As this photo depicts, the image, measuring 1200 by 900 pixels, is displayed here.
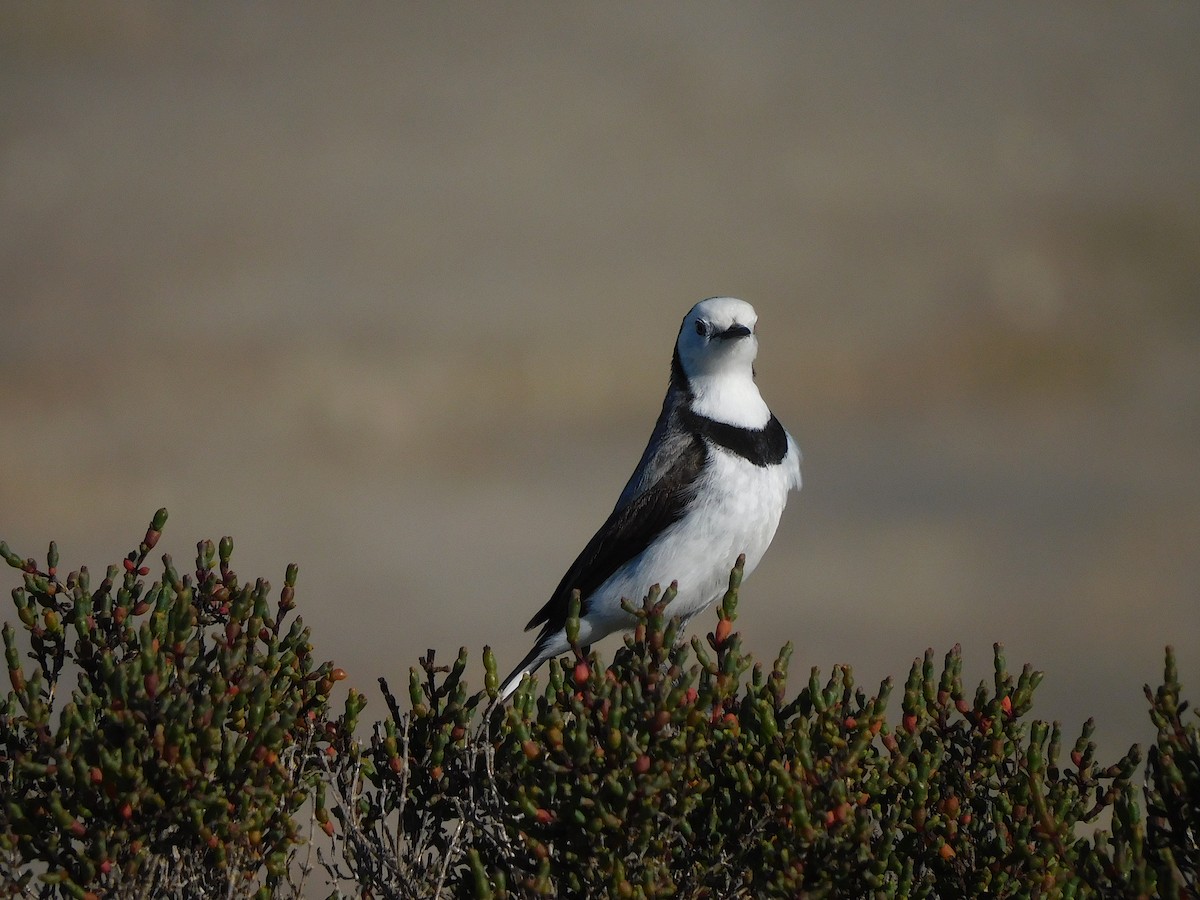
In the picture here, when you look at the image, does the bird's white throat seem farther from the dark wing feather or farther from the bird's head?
the dark wing feather

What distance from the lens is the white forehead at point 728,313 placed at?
6793mm

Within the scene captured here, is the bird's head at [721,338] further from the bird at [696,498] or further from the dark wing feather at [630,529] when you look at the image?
the dark wing feather at [630,529]

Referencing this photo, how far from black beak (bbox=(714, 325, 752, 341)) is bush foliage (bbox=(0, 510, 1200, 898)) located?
8.05 feet

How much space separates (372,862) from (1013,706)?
8.18 feet

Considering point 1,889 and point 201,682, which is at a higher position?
point 201,682

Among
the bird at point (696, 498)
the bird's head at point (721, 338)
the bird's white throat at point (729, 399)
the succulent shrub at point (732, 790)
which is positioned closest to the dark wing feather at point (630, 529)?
the bird at point (696, 498)

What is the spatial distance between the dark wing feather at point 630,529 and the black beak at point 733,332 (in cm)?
57

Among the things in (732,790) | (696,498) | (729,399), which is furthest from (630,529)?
(732,790)

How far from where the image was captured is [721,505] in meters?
6.44

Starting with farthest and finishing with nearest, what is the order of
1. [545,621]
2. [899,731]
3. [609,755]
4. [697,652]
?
[545,621]
[899,731]
[697,652]
[609,755]

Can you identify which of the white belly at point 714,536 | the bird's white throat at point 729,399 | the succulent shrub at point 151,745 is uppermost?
the bird's white throat at point 729,399

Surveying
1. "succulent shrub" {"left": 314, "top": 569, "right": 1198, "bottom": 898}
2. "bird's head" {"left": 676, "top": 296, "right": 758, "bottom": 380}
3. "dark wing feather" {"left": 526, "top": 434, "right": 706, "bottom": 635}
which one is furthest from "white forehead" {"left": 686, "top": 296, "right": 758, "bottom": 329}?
"succulent shrub" {"left": 314, "top": 569, "right": 1198, "bottom": 898}

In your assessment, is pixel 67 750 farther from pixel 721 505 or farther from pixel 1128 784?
pixel 1128 784

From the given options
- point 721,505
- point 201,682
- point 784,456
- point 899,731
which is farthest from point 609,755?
point 784,456
